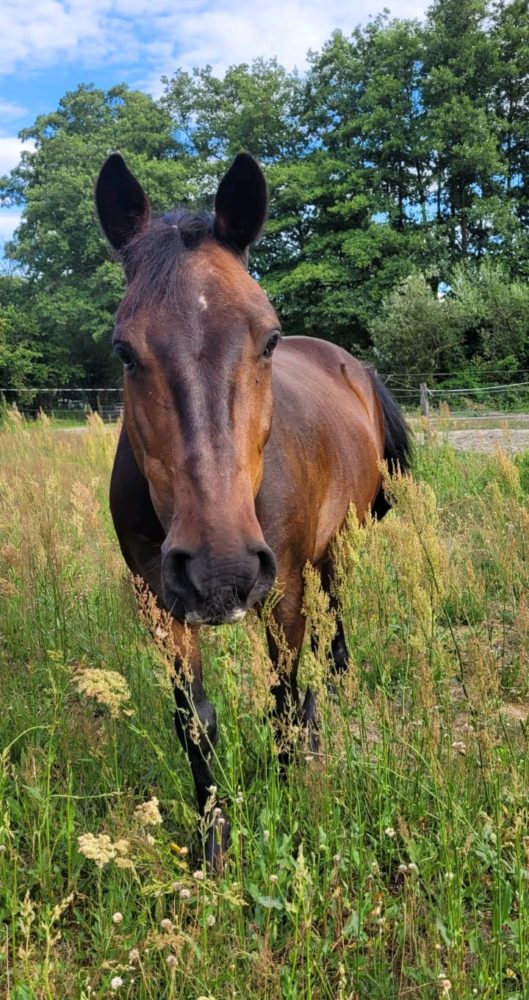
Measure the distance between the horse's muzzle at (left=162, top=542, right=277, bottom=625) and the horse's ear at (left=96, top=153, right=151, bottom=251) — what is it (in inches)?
54.9

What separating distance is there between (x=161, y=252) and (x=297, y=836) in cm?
193

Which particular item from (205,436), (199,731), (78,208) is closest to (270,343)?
(205,436)

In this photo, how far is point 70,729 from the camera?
256 centimetres

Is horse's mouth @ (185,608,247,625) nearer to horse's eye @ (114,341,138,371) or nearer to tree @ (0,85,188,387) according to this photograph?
horse's eye @ (114,341,138,371)

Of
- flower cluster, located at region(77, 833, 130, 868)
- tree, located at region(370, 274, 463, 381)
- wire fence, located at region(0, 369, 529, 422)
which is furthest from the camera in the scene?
tree, located at region(370, 274, 463, 381)

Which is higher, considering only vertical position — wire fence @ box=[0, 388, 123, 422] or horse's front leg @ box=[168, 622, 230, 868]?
wire fence @ box=[0, 388, 123, 422]

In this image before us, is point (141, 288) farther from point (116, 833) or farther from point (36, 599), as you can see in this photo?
point (36, 599)

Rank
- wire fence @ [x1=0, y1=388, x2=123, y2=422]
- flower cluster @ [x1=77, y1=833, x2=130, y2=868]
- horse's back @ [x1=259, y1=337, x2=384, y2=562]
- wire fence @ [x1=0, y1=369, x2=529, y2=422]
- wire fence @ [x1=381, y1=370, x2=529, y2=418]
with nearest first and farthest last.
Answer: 1. flower cluster @ [x1=77, y1=833, x2=130, y2=868]
2. horse's back @ [x1=259, y1=337, x2=384, y2=562]
3. wire fence @ [x1=0, y1=369, x2=529, y2=422]
4. wire fence @ [x1=381, y1=370, x2=529, y2=418]
5. wire fence @ [x1=0, y1=388, x2=123, y2=422]

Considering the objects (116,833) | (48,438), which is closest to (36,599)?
(116,833)

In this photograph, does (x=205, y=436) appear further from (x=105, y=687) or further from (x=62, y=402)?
(x=62, y=402)

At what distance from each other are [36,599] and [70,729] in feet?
3.62

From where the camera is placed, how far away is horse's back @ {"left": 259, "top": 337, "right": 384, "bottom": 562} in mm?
2410

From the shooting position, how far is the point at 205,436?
165 centimetres

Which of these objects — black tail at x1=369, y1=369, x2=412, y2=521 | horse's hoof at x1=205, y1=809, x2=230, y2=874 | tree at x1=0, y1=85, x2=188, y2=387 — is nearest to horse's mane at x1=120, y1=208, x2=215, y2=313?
horse's hoof at x1=205, y1=809, x2=230, y2=874
